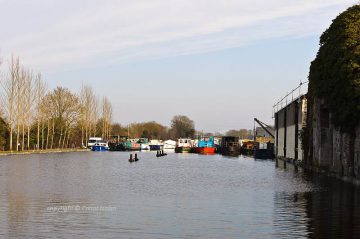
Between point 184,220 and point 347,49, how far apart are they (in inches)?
882

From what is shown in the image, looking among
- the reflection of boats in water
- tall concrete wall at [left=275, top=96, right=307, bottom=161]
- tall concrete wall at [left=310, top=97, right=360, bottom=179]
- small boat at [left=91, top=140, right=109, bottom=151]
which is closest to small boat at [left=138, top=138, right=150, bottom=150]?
small boat at [left=91, top=140, right=109, bottom=151]

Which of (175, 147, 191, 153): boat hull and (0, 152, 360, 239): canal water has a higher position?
(175, 147, 191, 153): boat hull

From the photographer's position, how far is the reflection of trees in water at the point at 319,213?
1880 cm

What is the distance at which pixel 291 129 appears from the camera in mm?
78688

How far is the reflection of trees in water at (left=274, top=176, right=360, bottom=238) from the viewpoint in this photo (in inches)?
740

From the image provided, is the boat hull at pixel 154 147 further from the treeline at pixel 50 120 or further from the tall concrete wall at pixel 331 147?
the tall concrete wall at pixel 331 147

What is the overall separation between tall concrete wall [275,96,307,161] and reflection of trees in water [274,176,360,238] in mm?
33729

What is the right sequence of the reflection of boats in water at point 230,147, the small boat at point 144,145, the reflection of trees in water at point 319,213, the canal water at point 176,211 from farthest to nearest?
the small boat at point 144,145
the reflection of boats in water at point 230,147
the reflection of trees in water at point 319,213
the canal water at point 176,211

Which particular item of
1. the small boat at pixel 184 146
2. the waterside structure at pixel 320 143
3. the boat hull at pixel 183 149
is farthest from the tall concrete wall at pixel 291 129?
the small boat at pixel 184 146

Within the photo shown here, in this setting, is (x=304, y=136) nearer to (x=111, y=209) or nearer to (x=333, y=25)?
(x=333, y=25)

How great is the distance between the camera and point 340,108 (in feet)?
132

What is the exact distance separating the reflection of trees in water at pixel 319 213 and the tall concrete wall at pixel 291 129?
33729 mm

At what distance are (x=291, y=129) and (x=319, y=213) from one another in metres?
56.0

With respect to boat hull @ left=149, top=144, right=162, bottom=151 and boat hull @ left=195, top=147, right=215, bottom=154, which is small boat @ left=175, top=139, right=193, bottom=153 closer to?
boat hull @ left=195, top=147, right=215, bottom=154
